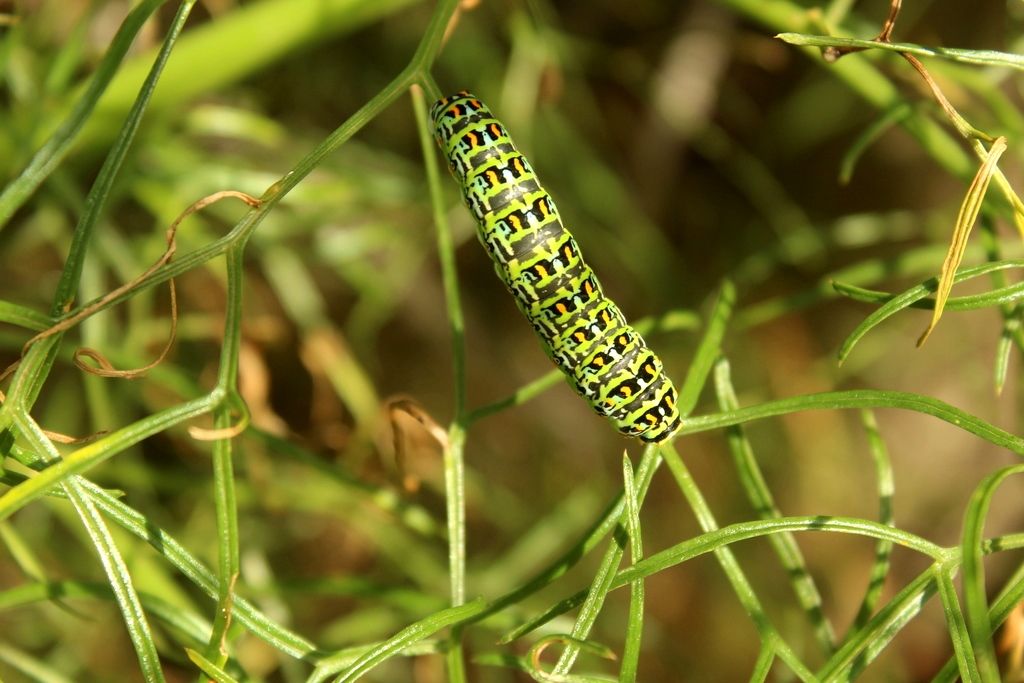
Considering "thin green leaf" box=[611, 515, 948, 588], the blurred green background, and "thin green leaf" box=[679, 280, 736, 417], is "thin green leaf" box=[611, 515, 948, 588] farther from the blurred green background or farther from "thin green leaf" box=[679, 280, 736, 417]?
the blurred green background

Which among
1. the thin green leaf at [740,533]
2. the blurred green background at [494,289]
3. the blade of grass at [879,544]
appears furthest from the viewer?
the blurred green background at [494,289]

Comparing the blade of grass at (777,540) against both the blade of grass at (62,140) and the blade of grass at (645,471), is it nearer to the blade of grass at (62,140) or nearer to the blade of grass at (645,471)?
the blade of grass at (645,471)

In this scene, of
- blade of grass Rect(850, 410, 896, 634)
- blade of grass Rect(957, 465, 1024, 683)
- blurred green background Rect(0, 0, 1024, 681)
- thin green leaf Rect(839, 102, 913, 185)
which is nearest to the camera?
blade of grass Rect(957, 465, 1024, 683)

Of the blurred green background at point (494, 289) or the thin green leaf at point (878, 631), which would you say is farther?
the blurred green background at point (494, 289)

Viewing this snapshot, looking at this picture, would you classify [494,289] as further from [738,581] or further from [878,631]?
[878,631]

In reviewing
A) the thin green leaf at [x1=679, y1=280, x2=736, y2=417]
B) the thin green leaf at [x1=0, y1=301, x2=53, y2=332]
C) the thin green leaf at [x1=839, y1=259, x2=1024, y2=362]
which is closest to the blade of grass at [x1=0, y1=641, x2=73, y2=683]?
the thin green leaf at [x1=0, y1=301, x2=53, y2=332]

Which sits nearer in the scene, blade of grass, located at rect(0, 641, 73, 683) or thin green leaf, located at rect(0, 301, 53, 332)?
thin green leaf, located at rect(0, 301, 53, 332)

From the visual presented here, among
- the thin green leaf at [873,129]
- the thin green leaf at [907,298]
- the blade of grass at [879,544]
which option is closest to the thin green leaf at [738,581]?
the blade of grass at [879,544]

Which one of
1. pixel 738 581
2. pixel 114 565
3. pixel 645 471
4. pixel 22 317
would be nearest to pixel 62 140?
pixel 22 317
